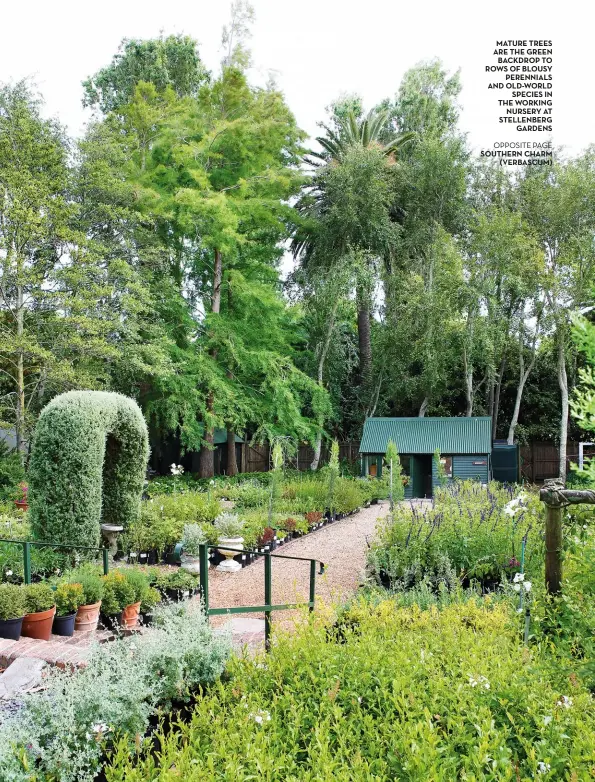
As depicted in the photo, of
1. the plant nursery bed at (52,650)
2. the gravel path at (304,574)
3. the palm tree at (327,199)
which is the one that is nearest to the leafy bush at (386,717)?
the gravel path at (304,574)

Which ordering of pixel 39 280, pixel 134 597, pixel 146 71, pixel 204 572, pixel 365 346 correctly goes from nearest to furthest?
pixel 204 572
pixel 134 597
pixel 39 280
pixel 146 71
pixel 365 346

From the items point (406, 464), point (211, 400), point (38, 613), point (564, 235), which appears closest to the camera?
point (38, 613)

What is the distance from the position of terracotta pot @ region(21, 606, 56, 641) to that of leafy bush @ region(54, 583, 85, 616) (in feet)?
0.44

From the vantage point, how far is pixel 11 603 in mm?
5500

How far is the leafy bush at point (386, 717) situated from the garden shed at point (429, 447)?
47.4 ft

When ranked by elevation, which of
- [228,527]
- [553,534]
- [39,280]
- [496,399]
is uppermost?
[39,280]

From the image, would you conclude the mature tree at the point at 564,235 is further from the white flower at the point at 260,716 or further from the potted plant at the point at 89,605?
the white flower at the point at 260,716

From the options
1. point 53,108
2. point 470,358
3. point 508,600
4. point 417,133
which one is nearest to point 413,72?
point 417,133

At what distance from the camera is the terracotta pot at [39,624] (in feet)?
18.5

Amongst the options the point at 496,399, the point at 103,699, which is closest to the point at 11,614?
the point at 103,699

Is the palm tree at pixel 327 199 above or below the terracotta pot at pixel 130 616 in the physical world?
above

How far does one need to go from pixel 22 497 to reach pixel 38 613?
8669 mm

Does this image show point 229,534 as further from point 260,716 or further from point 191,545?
point 260,716

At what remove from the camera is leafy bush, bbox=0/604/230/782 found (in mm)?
3104
